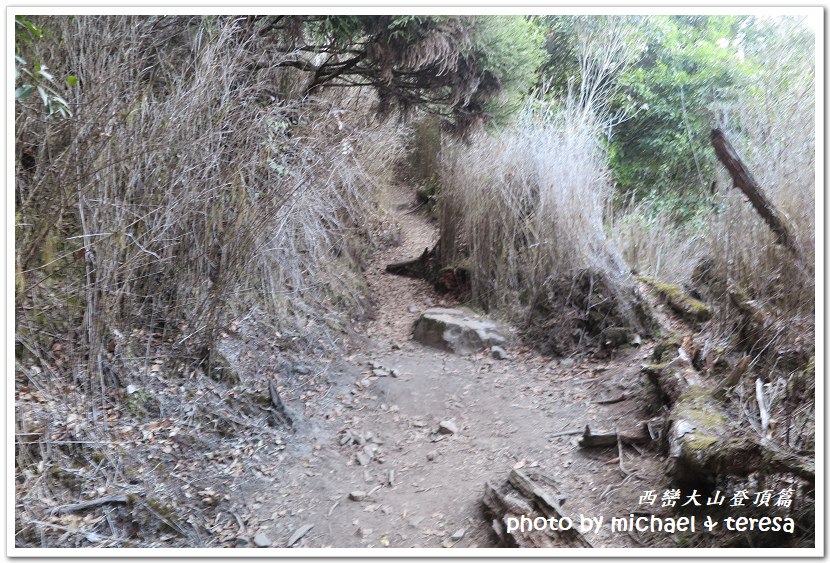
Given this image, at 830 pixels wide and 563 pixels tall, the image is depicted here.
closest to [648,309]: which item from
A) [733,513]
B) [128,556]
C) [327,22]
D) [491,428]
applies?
[491,428]

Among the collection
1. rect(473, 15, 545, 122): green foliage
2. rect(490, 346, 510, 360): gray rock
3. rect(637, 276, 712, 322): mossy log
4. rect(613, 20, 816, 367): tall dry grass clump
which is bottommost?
rect(490, 346, 510, 360): gray rock

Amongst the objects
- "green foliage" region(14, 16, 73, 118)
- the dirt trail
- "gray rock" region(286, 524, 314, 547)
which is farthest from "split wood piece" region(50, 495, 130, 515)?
"green foliage" region(14, 16, 73, 118)

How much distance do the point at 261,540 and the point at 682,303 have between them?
3319 millimetres

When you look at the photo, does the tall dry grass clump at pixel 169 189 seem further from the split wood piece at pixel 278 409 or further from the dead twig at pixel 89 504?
the dead twig at pixel 89 504

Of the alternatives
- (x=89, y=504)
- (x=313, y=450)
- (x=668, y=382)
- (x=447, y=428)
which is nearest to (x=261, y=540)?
(x=89, y=504)

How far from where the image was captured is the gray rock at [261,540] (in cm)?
193

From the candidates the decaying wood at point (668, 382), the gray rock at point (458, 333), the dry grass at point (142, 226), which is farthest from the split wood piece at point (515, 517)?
the gray rock at point (458, 333)

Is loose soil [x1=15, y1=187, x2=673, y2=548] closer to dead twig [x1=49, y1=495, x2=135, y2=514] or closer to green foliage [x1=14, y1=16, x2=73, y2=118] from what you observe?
dead twig [x1=49, y1=495, x2=135, y2=514]

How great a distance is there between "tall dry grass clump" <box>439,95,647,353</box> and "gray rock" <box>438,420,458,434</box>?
141cm

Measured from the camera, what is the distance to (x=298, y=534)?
198 cm

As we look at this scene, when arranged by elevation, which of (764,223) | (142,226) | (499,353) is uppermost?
(764,223)

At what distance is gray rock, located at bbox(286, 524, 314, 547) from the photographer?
1937mm

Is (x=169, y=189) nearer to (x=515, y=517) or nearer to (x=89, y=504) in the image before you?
(x=89, y=504)

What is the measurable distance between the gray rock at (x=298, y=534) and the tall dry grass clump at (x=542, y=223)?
101 inches
